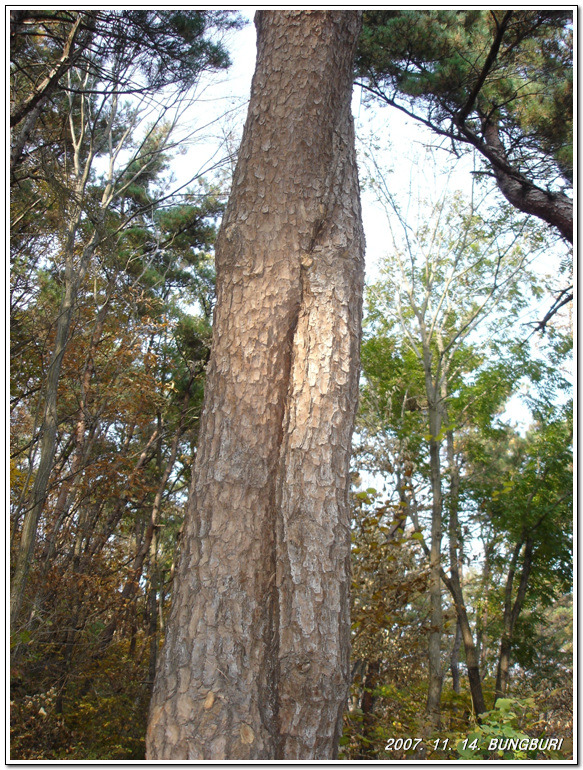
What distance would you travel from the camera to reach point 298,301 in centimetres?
196

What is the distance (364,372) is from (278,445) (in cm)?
845

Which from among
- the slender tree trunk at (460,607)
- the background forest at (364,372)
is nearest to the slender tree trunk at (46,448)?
the background forest at (364,372)

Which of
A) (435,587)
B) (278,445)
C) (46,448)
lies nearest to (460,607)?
(435,587)

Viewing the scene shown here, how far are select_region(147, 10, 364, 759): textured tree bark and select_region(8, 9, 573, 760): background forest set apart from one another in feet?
4.80

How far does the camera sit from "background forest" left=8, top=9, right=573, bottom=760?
15.7ft

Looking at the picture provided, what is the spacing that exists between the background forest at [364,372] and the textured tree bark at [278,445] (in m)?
1.46

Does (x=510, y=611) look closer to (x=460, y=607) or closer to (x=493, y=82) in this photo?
(x=460, y=607)

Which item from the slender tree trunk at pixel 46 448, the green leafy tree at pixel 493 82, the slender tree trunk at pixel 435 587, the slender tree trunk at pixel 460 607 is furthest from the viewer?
the slender tree trunk at pixel 460 607

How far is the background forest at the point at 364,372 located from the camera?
4793 millimetres

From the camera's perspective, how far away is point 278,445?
1812mm

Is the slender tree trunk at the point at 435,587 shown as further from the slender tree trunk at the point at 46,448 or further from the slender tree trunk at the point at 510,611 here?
the slender tree trunk at the point at 510,611

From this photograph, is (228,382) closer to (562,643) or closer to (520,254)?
(520,254)
